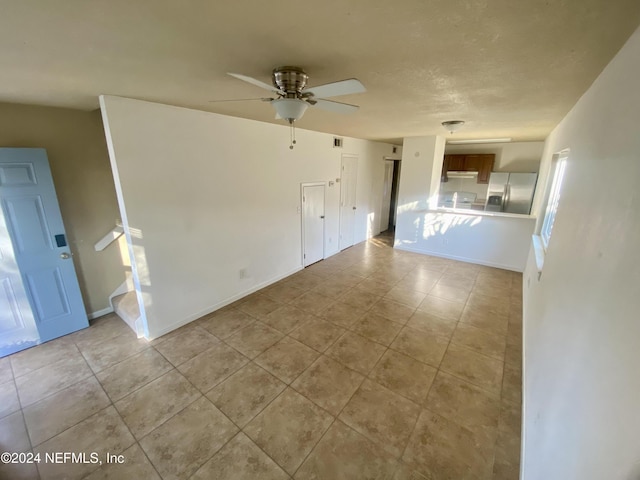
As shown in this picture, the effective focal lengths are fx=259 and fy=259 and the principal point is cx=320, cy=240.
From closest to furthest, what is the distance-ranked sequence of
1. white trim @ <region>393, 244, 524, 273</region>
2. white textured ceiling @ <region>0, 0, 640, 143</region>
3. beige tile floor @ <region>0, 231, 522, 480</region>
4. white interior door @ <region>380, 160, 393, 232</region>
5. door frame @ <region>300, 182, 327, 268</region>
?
white textured ceiling @ <region>0, 0, 640, 143</region>
beige tile floor @ <region>0, 231, 522, 480</region>
door frame @ <region>300, 182, 327, 268</region>
white trim @ <region>393, 244, 524, 273</region>
white interior door @ <region>380, 160, 393, 232</region>

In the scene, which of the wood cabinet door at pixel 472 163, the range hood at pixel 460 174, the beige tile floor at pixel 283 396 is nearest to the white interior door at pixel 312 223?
the beige tile floor at pixel 283 396

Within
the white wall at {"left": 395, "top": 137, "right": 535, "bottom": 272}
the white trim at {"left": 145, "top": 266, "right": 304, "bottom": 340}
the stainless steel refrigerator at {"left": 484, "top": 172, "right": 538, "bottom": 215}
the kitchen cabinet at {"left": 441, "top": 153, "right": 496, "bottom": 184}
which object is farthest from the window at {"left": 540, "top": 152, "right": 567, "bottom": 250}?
the white trim at {"left": 145, "top": 266, "right": 304, "bottom": 340}

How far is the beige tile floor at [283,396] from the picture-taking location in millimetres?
1745

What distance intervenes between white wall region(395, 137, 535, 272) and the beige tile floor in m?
1.74

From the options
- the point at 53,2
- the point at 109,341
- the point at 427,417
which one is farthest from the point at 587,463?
the point at 109,341

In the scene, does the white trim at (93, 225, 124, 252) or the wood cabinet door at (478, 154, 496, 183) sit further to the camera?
the wood cabinet door at (478, 154, 496, 183)

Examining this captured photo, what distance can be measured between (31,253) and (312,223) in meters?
3.69

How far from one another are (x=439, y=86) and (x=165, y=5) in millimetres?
1761

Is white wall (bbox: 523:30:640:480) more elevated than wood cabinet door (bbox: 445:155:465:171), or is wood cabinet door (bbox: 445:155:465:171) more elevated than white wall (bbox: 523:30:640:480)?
wood cabinet door (bbox: 445:155:465:171)

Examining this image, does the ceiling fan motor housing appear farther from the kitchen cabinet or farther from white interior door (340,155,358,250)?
the kitchen cabinet

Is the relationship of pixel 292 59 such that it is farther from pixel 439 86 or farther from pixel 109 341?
pixel 109 341

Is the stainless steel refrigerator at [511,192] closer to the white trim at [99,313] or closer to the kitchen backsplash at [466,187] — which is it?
the kitchen backsplash at [466,187]

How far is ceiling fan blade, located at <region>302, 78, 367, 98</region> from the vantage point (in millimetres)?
1366

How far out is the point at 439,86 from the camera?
6.29ft
